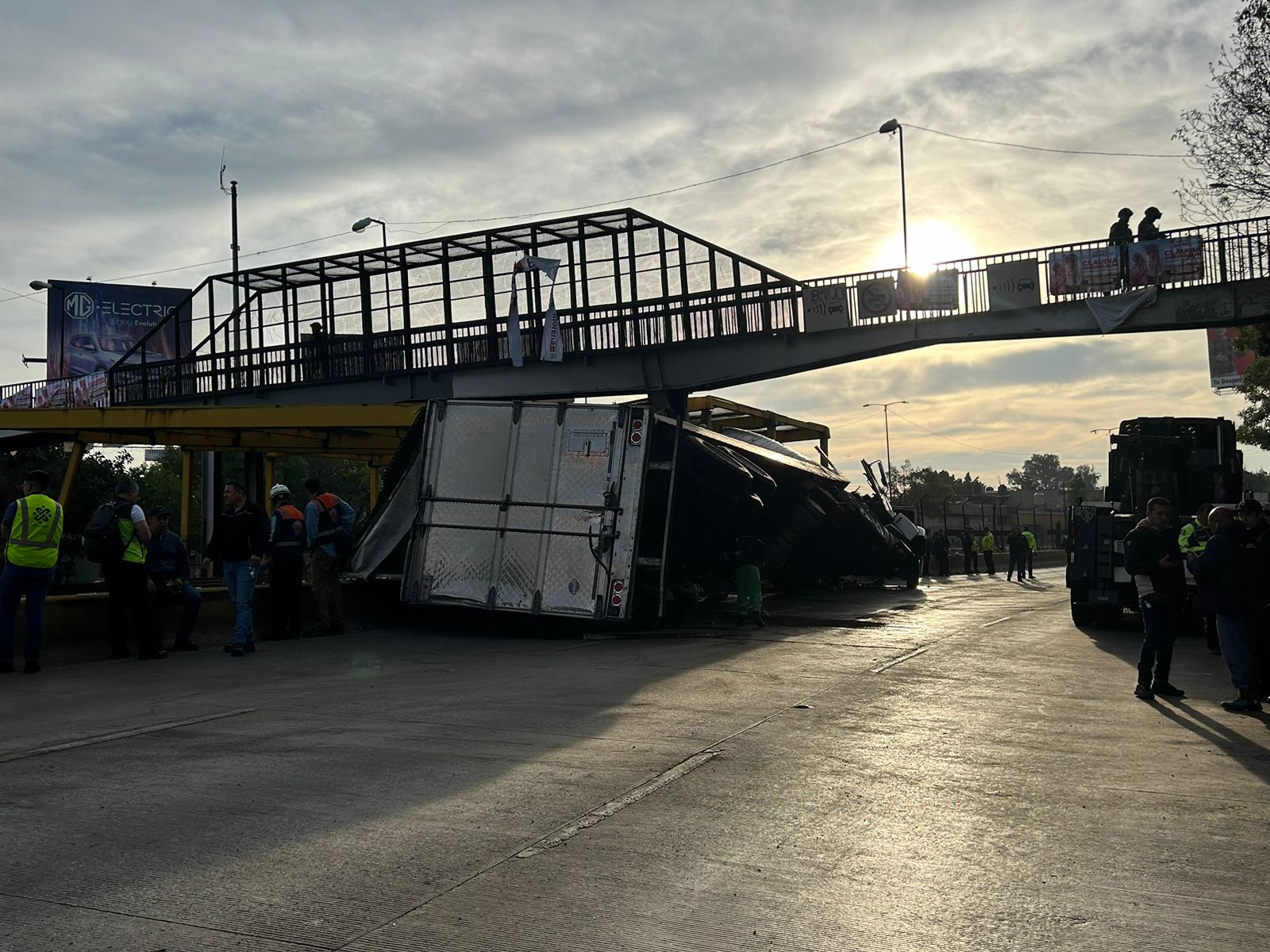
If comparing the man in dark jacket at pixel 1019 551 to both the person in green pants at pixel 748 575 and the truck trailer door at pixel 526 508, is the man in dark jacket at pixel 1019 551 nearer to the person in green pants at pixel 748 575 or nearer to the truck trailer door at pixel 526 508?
the person in green pants at pixel 748 575

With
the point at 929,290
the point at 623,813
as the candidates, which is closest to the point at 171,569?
the point at 623,813

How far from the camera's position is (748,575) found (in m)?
16.8

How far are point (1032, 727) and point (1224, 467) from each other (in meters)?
12.2

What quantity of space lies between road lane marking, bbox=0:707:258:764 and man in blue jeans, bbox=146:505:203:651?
4784mm

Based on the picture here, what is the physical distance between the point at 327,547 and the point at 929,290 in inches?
797

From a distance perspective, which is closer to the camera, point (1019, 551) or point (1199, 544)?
point (1199, 544)

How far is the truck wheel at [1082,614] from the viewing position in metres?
17.5

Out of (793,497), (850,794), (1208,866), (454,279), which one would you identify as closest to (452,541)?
(793,497)

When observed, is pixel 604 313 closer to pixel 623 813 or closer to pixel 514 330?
pixel 514 330

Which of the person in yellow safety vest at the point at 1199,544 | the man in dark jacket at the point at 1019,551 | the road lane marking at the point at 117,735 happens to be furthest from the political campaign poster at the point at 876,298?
the road lane marking at the point at 117,735

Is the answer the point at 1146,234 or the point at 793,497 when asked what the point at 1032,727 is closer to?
the point at 793,497

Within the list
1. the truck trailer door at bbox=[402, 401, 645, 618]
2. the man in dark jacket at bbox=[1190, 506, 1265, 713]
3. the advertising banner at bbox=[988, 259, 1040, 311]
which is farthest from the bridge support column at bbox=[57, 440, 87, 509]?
the man in dark jacket at bbox=[1190, 506, 1265, 713]

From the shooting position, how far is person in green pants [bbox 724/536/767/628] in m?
16.7

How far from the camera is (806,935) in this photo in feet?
13.8
